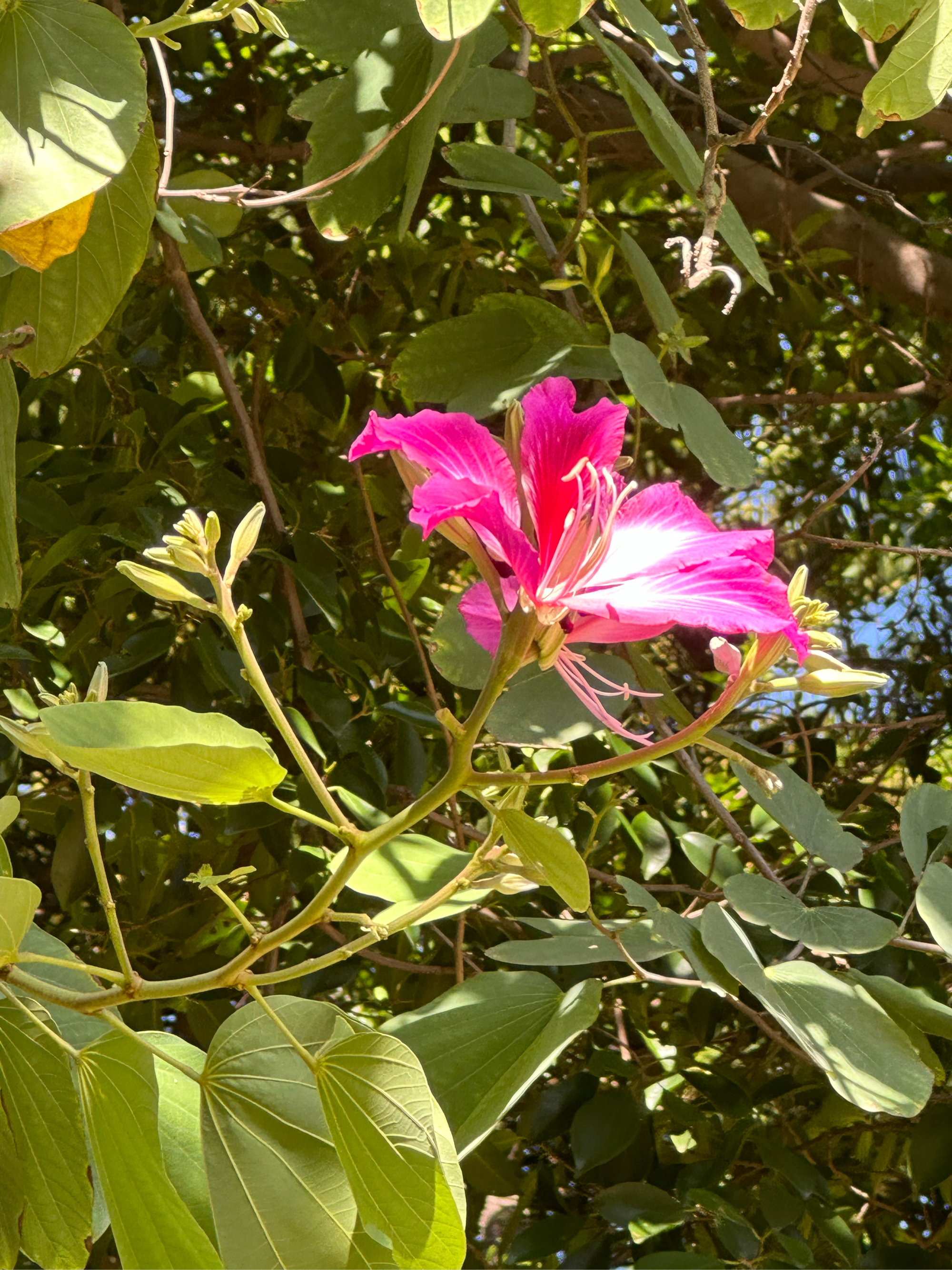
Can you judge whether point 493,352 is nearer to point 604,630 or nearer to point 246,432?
point 246,432

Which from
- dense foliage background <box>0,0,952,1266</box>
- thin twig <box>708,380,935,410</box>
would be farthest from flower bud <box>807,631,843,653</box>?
thin twig <box>708,380,935,410</box>

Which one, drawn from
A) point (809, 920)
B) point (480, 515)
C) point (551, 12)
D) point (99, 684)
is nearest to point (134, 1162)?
point (99, 684)

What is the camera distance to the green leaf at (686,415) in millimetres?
712

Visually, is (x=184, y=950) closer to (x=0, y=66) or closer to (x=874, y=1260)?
(x=874, y=1260)

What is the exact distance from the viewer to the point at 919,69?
0.55 meters

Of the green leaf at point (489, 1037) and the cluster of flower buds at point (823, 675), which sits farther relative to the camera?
the green leaf at point (489, 1037)

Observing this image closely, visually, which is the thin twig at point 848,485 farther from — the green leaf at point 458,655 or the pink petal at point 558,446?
the pink petal at point 558,446

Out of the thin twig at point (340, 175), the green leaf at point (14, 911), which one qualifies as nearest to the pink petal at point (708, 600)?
the green leaf at point (14, 911)

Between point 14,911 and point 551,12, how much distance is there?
0.42 metres

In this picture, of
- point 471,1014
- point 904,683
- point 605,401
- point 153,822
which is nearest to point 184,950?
point 153,822

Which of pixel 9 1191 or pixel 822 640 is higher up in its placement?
pixel 822 640

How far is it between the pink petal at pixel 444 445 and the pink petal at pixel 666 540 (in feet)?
0.17

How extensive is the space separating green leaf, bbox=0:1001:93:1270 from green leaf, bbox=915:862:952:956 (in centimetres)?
44

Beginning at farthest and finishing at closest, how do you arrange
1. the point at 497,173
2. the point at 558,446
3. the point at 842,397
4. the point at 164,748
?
the point at 842,397
the point at 497,173
the point at 558,446
the point at 164,748
